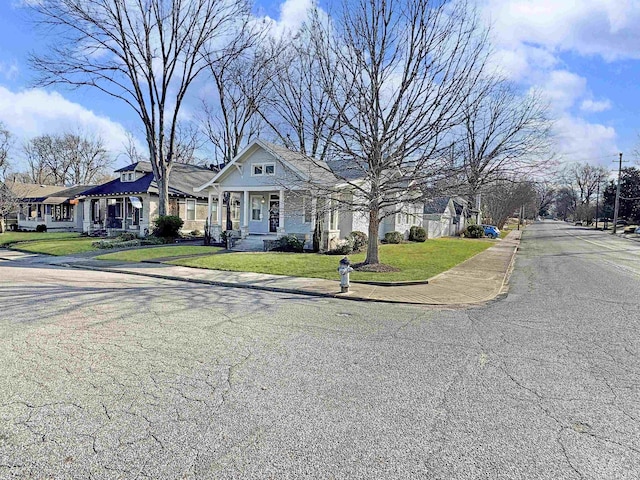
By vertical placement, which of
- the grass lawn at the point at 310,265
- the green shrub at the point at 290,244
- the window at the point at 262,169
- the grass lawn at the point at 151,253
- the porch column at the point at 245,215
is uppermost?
the window at the point at 262,169

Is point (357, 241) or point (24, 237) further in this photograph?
point (24, 237)

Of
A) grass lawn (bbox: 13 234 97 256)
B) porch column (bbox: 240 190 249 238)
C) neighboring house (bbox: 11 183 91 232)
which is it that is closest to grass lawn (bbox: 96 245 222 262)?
porch column (bbox: 240 190 249 238)

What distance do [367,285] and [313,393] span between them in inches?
284

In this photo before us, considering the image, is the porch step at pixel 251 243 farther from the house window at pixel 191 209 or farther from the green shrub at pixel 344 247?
the house window at pixel 191 209

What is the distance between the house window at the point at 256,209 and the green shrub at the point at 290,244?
543cm

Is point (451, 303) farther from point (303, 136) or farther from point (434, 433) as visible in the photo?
point (303, 136)

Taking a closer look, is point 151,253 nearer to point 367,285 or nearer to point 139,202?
point 139,202

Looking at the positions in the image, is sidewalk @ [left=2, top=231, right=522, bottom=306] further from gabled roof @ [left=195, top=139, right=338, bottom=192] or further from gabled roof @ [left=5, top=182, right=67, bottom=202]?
gabled roof @ [left=5, top=182, right=67, bottom=202]

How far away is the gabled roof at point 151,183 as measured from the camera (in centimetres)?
2872

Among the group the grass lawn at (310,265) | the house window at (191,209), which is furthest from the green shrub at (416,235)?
the house window at (191,209)

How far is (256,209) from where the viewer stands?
24.8 metres

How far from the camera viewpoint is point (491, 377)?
14.8ft

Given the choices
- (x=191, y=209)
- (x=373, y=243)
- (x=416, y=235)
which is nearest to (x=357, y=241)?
(x=373, y=243)

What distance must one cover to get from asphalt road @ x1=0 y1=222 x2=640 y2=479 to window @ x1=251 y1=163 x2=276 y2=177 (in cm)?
1501
